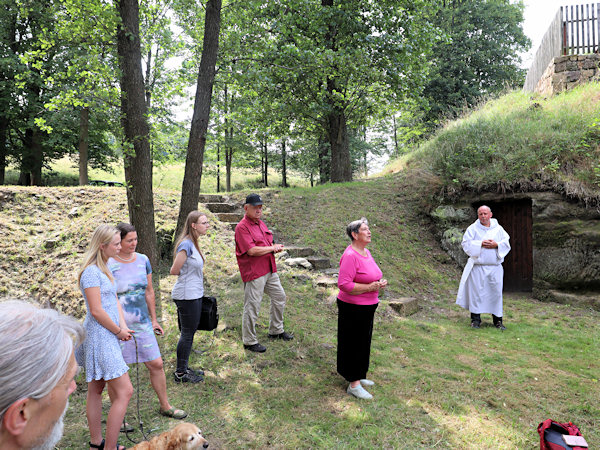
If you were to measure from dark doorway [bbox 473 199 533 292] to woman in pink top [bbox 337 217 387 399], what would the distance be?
23.0 feet

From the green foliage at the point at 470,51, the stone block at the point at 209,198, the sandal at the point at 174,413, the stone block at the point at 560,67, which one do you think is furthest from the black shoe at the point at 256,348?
the green foliage at the point at 470,51

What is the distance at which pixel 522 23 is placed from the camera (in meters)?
19.9

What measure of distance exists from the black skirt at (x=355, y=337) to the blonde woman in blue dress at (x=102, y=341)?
7.13ft

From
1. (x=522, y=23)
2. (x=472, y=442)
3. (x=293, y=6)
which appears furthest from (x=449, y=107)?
(x=472, y=442)

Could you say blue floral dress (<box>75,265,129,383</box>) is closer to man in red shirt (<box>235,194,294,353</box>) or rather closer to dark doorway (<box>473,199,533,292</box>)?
man in red shirt (<box>235,194,294,353</box>)

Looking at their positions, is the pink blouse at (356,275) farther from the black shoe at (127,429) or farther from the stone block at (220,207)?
the stone block at (220,207)

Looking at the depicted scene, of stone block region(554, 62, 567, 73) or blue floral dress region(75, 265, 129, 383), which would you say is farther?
stone block region(554, 62, 567, 73)

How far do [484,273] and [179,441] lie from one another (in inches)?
233

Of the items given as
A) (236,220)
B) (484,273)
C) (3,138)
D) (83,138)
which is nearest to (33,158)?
(3,138)

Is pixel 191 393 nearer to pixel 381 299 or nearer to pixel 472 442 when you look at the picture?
pixel 472 442

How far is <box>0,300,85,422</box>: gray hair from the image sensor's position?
1.03 m

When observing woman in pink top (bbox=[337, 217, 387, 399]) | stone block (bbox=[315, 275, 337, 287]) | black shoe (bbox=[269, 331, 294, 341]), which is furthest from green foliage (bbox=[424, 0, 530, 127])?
woman in pink top (bbox=[337, 217, 387, 399])

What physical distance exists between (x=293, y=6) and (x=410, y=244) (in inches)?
292

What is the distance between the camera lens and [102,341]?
8.97 ft
